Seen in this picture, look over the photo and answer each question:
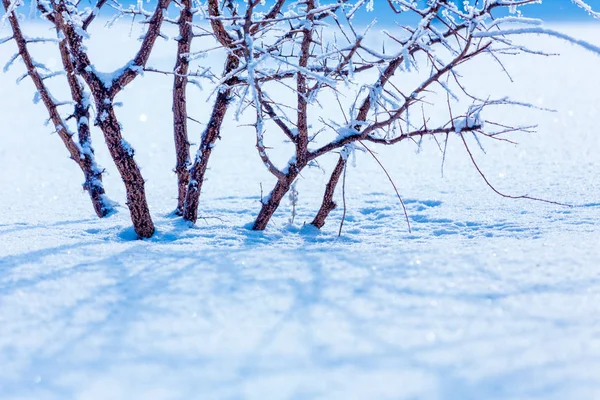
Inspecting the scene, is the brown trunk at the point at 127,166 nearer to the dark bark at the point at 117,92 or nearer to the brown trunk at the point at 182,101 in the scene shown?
the dark bark at the point at 117,92

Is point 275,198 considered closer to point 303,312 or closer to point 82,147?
point 82,147

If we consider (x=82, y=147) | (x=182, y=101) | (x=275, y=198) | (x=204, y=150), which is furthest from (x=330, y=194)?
(x=82, y=147)

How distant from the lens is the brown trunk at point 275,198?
3047 mm

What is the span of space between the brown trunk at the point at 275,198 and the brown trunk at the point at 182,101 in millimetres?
737

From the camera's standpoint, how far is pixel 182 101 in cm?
360

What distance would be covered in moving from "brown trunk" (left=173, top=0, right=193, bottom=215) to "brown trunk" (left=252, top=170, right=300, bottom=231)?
74 cm

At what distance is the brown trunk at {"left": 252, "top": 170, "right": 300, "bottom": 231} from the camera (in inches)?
120

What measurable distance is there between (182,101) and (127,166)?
81 cm

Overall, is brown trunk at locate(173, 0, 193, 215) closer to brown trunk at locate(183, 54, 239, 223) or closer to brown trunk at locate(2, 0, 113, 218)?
brown trunk at locate(183, 54, 239, 223)

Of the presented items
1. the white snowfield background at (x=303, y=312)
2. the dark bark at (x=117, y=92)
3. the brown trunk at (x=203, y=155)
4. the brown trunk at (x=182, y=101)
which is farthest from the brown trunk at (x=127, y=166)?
the brown trunk at (x=182, y=101)

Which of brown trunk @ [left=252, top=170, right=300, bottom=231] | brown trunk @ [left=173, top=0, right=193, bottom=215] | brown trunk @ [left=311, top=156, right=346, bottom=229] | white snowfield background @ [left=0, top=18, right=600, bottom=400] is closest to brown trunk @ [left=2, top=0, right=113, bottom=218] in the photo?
white snowfield background @ [left=0, top=18, right=600, bottom=400]

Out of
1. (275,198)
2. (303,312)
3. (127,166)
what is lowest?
(303,312)


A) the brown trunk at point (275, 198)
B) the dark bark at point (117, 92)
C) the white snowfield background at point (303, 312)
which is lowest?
the white snowfield background at point (303, 312)

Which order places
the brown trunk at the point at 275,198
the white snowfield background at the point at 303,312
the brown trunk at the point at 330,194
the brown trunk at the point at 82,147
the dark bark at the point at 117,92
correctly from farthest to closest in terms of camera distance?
the brown trunk at the point at 82,147 → the brown trunk at the point at 330,194 → the brown trunk at the point at 275,198 → the dark bark at the point at 117,92 → the white snowfield background at the point at 303,312
